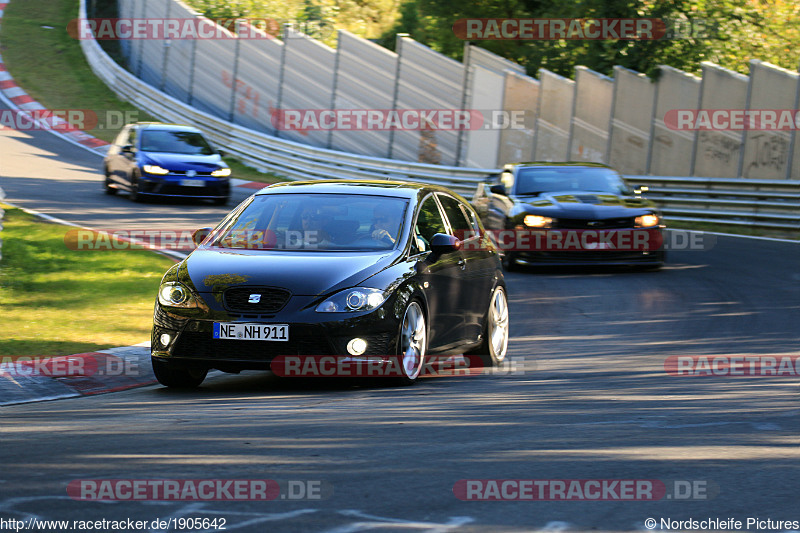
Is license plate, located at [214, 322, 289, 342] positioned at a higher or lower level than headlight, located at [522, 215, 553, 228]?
higher

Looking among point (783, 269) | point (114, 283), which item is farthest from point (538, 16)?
point (114, 283)

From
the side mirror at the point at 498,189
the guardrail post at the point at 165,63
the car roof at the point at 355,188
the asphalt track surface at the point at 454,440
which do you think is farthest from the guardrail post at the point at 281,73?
the car roof at the point at 355,188

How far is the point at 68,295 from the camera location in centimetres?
1288

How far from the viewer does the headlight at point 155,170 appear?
78.6 ft

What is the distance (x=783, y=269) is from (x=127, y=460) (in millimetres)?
12699

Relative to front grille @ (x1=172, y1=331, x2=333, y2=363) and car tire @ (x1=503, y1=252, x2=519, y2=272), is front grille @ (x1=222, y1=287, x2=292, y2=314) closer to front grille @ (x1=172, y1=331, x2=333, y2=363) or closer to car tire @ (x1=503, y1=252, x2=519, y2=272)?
front grille @ (x1=172, y1=331, x2=333, y2=363)

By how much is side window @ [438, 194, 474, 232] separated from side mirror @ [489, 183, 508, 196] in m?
7.01

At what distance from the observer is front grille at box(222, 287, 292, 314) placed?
8250mm

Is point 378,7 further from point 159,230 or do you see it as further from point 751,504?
point 751,504

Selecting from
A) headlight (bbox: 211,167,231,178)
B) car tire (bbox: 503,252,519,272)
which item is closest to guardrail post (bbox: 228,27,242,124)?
headlight (bbox: 211,167,231,178)

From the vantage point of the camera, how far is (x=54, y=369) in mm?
9344

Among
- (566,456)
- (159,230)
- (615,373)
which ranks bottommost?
(159,230)

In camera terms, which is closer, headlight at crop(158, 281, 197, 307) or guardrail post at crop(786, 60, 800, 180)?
headlight at crop(158, 281, 197, 307)

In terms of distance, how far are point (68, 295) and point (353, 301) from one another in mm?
5620
